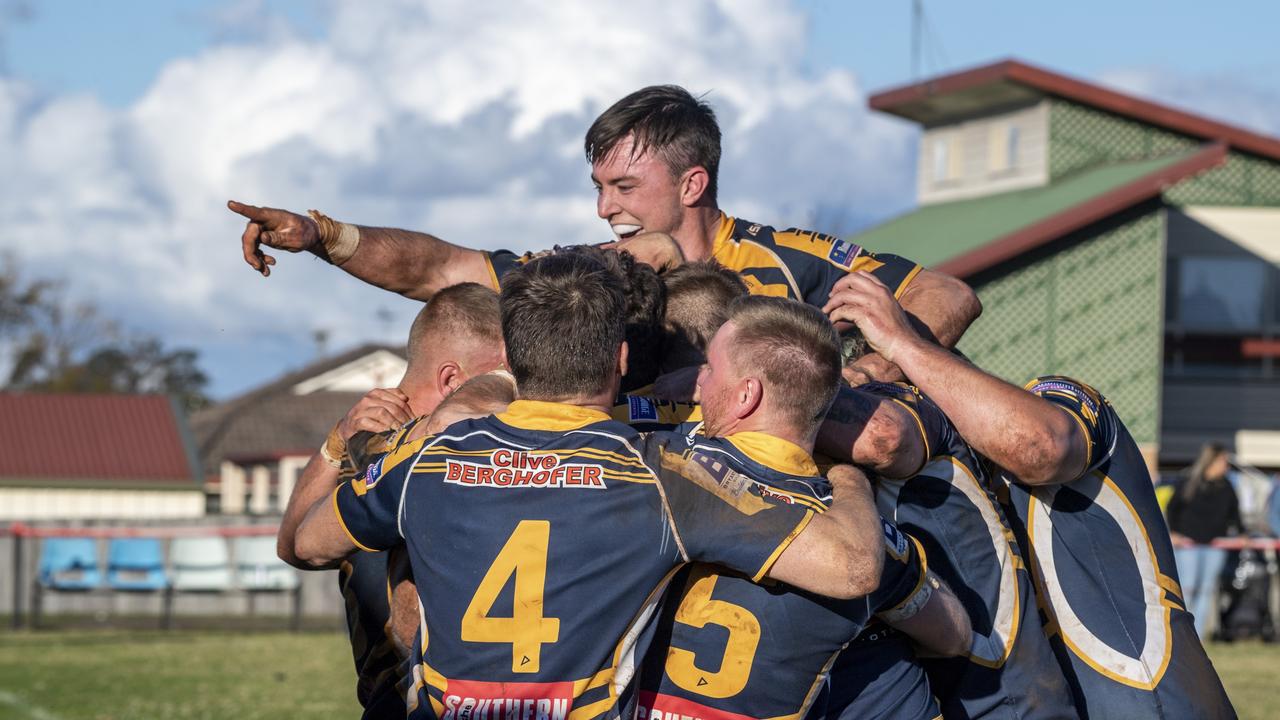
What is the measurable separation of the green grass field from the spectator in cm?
67

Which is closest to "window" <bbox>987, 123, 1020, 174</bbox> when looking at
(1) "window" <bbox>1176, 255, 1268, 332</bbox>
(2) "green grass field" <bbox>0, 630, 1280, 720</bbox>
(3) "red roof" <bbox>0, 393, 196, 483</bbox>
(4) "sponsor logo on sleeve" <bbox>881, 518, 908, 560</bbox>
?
(1) "window" <bbox>1176, 255, 1268, 332</bbox>

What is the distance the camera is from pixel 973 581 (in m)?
4.14

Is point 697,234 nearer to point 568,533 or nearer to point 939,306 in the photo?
point 939,306

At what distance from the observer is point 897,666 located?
3922mm

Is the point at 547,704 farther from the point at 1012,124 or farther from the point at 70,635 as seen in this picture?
the point at 1012,124

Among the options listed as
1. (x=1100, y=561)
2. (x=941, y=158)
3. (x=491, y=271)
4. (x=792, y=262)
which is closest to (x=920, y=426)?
(x=1100, y=561)

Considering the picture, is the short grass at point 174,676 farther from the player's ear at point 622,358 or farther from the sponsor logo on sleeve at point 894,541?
the sponsor logo on sleeve at point 894,541

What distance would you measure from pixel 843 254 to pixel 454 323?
1.45 m

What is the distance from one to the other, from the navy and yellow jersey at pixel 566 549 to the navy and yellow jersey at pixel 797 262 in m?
1.67

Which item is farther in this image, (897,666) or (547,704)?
(897,666)

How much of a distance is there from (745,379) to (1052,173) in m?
31.4

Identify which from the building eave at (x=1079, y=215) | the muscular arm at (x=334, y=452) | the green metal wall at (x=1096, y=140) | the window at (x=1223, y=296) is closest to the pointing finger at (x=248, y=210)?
the muscular arm at (x=334, y=452)

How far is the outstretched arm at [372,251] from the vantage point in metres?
4.74

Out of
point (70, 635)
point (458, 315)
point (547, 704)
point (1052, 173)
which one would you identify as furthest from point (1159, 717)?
point (1052, 173)
